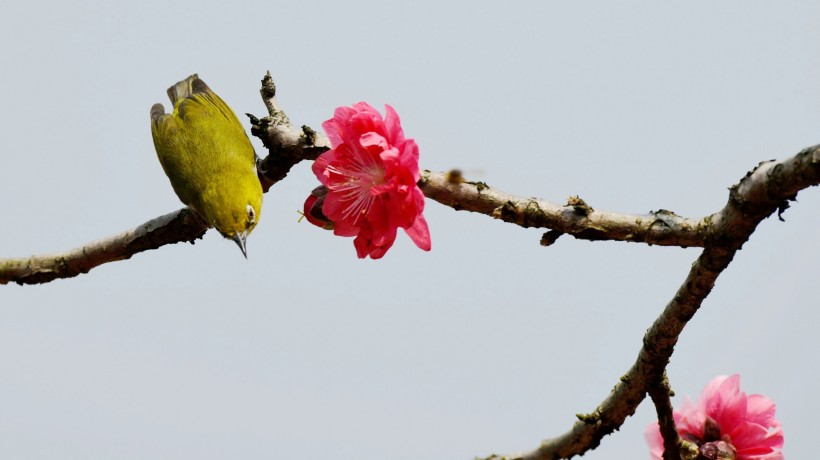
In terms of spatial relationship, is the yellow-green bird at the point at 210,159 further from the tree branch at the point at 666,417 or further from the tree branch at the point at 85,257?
the tree branch at the point at 666,417

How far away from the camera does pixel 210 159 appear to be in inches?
303

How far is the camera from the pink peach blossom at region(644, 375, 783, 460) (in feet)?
11.3

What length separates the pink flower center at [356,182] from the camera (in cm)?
327

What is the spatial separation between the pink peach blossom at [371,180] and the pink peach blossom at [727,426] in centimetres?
143

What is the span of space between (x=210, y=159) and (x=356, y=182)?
4.66 metres

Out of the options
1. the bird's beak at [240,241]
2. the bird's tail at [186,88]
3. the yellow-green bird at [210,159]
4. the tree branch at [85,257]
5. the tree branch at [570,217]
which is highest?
the bird's tail at [186,88]

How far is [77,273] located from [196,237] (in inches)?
30.9

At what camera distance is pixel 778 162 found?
105 inches

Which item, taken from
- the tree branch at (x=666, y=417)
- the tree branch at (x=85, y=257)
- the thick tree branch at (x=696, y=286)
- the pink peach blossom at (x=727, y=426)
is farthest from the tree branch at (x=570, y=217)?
the tree branch at (x=85, y=257)

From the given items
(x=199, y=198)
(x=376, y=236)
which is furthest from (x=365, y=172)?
(x=199, y=198)

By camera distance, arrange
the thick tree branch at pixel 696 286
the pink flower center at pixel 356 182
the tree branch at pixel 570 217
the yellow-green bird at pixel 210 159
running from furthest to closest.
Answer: the yellow-green bird at pixel 210 159 → the pink flower center at pixel 356 182 → the tree branch at pixel 570 217 → the thick tree branch at pixel 696 286

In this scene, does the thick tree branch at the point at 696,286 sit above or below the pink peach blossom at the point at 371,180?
below

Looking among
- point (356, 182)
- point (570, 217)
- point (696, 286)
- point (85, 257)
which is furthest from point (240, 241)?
point (696, 286)

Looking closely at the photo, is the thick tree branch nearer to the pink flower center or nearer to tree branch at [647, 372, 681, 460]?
tree branch at [647, 372, 681, 460]
